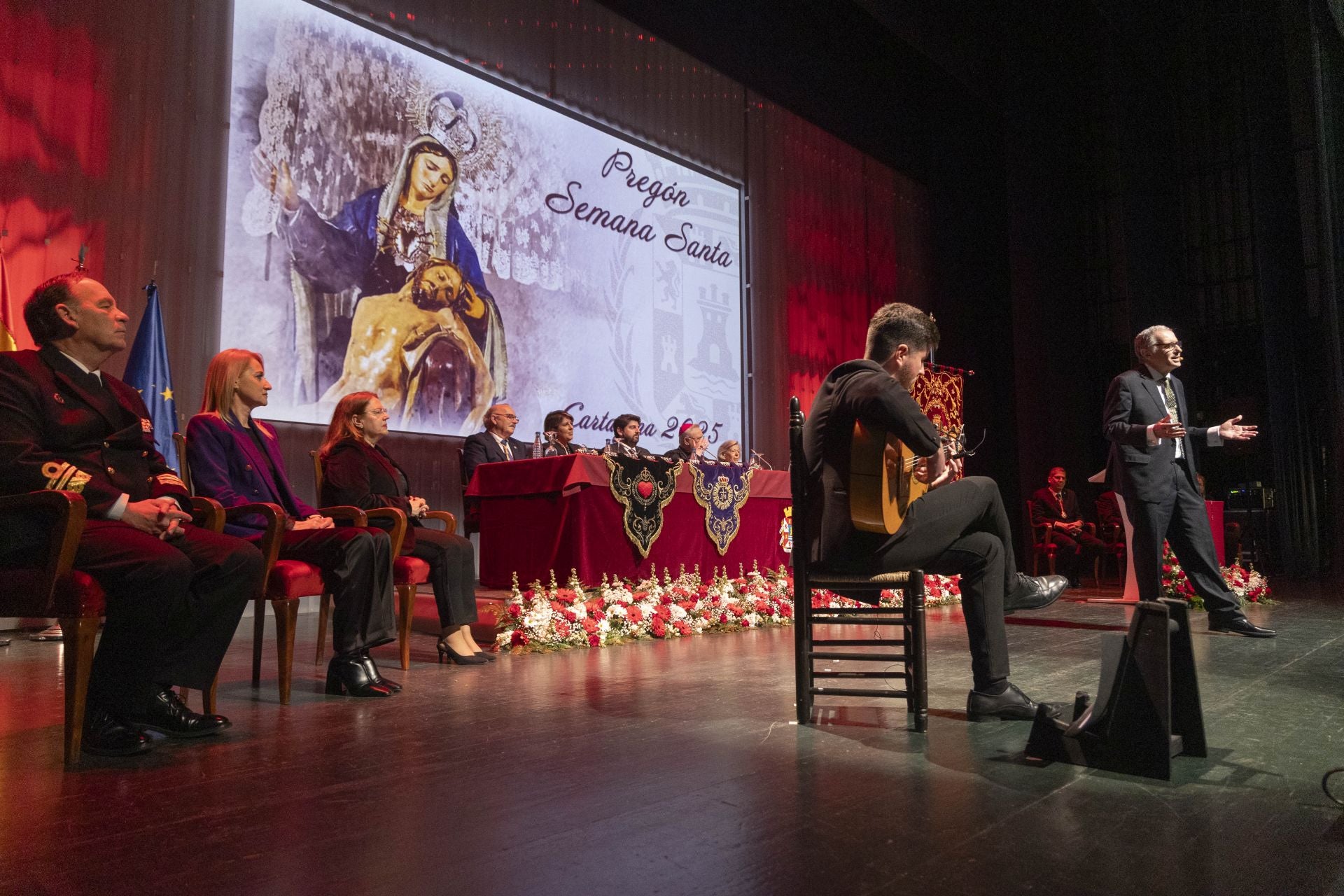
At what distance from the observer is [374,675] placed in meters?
3.07

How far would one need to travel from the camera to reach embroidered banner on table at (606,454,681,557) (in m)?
4.99

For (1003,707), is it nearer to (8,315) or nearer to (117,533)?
(117,533)

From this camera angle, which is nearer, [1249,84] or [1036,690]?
[1036,690]

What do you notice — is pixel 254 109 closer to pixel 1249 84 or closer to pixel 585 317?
pixel 585 317

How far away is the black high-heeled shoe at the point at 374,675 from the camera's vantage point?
3047 mm

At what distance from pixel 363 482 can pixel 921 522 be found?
7.00 feet

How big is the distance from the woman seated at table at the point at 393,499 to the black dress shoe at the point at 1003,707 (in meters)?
2.12

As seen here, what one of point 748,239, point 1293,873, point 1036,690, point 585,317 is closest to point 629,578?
point 1036,690

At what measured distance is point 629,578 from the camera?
5043 millimetres

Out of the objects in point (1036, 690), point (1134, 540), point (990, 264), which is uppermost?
point (990, 264)

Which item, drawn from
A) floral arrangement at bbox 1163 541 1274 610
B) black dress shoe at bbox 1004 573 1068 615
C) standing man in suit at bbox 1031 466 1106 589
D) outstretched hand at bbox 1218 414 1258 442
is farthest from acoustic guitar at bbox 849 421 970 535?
standing man in suit at bbox 1031 466 1106 589

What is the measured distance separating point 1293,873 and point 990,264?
1208 cm

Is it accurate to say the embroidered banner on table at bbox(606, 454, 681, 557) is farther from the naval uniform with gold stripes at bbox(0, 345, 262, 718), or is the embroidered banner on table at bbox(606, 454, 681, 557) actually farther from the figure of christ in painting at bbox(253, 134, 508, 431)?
the naval uniform with gold stripes at bbox(0, 345, 262, 718)

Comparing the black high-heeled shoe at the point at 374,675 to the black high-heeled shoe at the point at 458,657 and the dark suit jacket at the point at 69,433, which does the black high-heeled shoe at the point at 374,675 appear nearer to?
the black high-heeled shoe at the point at 458,657
